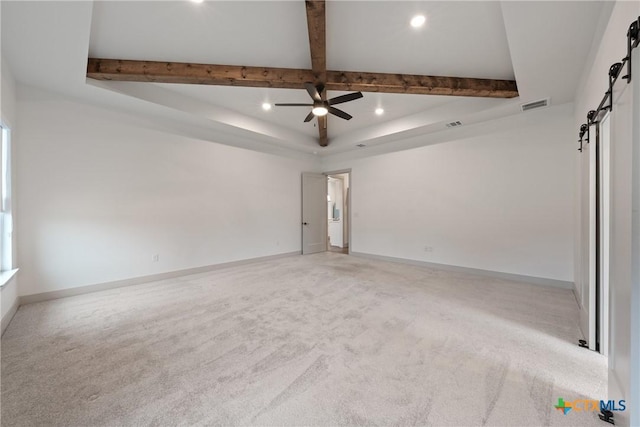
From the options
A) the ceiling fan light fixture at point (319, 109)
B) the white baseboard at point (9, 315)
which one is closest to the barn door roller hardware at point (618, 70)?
the ceiling fan light fixture at point (319, 109)

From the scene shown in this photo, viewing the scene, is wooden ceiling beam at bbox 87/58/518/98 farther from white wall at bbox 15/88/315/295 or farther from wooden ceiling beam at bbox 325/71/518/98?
white wall at bbox 15/88/315/295

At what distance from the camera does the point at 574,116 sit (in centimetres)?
367

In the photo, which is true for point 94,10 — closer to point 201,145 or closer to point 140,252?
point 201,145

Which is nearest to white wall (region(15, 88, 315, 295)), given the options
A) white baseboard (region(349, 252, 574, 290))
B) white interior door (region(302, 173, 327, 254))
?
white interior door (region(302, 173, 327, 254))

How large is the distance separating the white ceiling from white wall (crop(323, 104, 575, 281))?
0.65m

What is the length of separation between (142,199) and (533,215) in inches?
259

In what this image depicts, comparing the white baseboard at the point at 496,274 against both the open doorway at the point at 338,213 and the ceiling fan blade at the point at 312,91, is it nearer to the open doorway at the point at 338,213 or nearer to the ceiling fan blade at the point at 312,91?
the open doorway at the point at 338,213

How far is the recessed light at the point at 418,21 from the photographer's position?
2.49m

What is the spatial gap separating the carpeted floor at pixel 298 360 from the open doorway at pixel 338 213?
4.68 m

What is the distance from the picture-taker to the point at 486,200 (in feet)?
15.0

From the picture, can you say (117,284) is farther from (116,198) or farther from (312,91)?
(312,91)

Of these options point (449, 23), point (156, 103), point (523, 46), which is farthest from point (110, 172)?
point (523, 46)

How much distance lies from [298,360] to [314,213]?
5.30 m

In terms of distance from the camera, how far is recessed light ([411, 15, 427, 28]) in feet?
8.18
